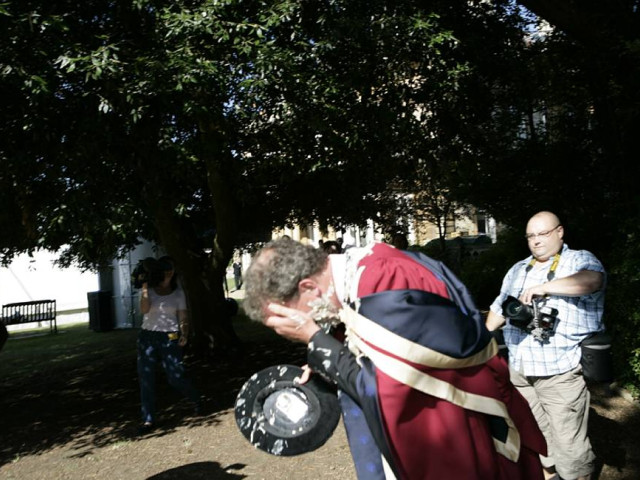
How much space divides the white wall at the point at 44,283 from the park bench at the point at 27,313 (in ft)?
21.9

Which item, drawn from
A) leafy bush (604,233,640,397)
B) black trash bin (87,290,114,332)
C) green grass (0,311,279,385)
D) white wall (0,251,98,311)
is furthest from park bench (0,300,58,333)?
leafy bush (604,233,640,397)

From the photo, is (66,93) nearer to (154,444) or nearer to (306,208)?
(154,444)

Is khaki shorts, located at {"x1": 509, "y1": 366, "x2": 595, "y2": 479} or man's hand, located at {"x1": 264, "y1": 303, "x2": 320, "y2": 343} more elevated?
man's hand, located at {"x1": 264, "y1": 303, "x2": 320, "y2": 343}

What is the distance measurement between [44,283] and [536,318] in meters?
25.9

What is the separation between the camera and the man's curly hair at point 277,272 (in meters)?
2.25

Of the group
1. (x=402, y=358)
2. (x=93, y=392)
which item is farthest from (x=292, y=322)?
(x=93, y=392)

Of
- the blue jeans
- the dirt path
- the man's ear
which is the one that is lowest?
the dirt path

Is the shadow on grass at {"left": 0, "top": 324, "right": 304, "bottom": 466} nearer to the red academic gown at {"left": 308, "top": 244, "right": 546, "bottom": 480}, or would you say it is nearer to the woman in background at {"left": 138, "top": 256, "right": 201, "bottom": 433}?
the woman in background at {"left": 138, "top": 256, "right": 201, "bottom": 433}

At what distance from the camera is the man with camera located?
3740mm

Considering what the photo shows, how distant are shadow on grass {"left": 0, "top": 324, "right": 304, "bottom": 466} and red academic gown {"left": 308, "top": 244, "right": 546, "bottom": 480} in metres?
3.45

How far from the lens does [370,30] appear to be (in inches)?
268

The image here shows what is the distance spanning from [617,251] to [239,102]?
4344 millimetres

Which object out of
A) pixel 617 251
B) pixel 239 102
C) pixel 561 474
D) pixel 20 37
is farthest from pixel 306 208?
pixel 561 474

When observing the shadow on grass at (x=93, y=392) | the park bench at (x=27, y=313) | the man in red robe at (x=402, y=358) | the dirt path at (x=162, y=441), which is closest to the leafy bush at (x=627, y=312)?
the dirt path at (x=162, y=441)
